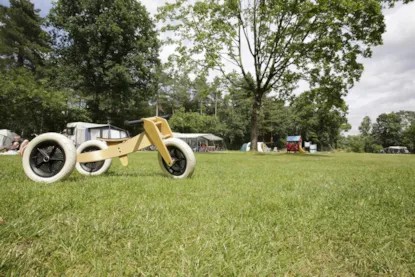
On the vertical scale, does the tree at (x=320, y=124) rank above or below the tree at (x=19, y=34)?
below

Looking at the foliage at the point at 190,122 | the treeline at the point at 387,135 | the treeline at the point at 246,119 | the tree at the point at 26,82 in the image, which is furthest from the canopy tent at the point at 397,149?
the tree at the point at 26,82

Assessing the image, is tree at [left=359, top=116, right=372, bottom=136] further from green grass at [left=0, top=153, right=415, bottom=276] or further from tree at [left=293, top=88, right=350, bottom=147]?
Result: green grass at [left=0, top=153, right=415, bottom=276]

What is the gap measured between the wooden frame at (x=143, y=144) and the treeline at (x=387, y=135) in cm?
7748

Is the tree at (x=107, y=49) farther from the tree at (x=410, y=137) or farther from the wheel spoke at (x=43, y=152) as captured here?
the tree at (x=410, y=137)

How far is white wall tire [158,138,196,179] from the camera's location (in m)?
4.61

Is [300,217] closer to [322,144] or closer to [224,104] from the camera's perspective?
[224,104]

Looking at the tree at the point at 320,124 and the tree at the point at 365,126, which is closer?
the tree at the point at 320,124

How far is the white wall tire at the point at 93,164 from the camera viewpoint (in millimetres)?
5363

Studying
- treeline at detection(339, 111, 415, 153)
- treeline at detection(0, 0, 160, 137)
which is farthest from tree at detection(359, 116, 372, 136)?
treeline at detection(0, 0, 160, 137)

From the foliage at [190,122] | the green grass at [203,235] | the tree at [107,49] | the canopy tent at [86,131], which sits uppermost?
the tree at [107,49]

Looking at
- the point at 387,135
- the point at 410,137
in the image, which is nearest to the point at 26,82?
the point at 410,137

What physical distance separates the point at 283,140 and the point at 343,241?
62.0 metres

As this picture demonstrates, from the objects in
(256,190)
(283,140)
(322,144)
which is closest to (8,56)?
(256,190)

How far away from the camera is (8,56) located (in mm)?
34219
